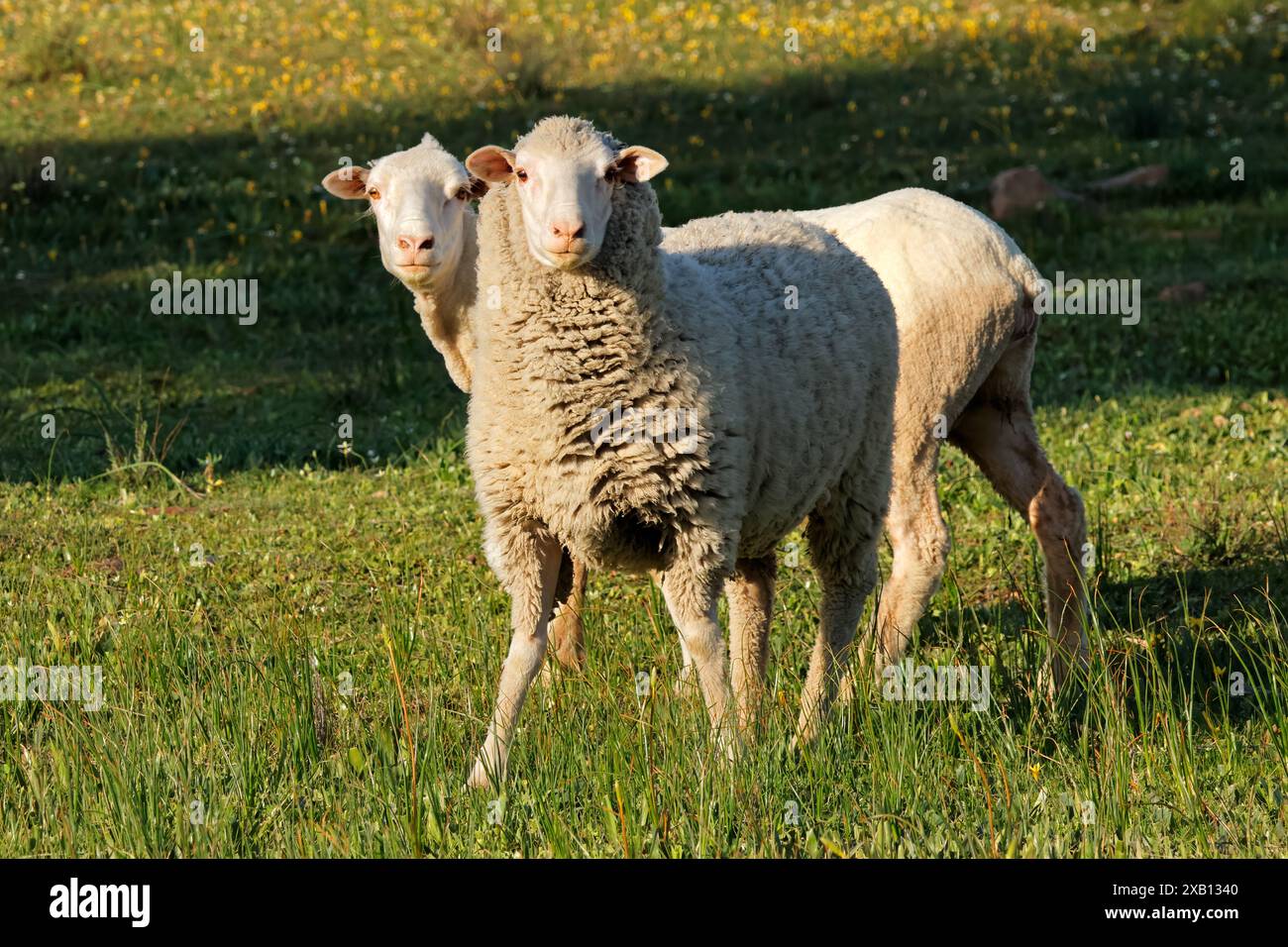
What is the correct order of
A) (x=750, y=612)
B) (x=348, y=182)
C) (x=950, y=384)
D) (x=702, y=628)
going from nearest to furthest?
(x=702, y=628) < (x=750, y=612) < (x=950, y=384) < (x=348, y=182)

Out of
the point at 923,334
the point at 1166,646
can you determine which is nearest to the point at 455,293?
the point at 923,334

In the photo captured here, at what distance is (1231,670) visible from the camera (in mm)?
5547

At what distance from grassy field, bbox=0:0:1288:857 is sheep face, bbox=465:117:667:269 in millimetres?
1263

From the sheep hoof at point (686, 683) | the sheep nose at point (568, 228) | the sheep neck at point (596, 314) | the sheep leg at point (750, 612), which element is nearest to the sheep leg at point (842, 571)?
the sheep leg at point (750, 612)

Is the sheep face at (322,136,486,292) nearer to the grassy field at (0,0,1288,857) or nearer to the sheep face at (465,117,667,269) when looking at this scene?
the grassy field at (0,0,1288,857)

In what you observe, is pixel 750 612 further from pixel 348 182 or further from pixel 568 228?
pixel 348 182

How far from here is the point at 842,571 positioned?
5406mm

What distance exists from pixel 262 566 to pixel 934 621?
2782 millimetres

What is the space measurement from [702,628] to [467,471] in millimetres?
4053

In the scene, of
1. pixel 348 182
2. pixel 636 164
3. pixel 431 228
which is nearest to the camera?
pixel 636 164

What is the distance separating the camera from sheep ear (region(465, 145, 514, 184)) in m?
4.43

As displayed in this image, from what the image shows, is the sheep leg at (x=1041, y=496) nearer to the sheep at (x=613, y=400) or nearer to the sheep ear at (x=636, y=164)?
the sheep at (x=613, y=400)

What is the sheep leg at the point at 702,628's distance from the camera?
179 inches
